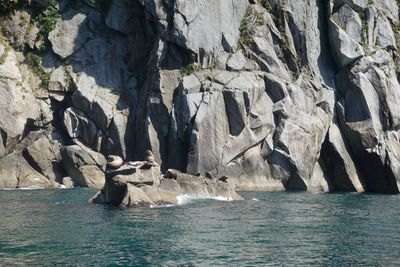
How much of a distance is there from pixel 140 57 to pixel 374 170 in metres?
26.5

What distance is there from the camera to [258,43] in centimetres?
6294

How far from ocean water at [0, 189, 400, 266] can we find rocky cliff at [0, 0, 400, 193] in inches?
660

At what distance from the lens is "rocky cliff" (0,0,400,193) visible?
58250 mm

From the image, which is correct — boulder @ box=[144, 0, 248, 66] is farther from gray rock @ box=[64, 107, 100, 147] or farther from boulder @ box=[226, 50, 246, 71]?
gray rock @ box=[64, 107, 100, 147]

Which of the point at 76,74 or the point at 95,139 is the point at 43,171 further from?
the point at 76,74

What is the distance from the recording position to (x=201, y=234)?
27.7 m

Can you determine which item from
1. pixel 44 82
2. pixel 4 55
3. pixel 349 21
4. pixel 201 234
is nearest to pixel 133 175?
pixel 201 234

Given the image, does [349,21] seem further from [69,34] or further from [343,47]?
[69,34]

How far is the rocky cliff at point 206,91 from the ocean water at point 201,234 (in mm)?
16760

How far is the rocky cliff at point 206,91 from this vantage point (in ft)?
191

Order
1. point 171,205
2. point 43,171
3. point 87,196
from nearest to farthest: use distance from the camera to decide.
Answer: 1. point 171,205
2. point 87,196
3. point 43,171

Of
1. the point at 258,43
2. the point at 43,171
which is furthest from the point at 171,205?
the point at 258,43

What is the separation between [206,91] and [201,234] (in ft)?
103

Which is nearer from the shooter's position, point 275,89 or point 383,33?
point 275,89
